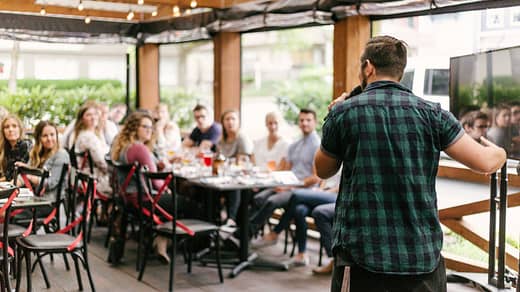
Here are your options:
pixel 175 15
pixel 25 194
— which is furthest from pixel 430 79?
pixel 25 194

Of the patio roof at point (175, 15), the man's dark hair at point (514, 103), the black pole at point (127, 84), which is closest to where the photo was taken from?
the man's dark hair at point (514, 103)

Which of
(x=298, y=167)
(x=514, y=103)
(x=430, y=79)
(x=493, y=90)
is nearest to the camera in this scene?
(x=514, y=103)

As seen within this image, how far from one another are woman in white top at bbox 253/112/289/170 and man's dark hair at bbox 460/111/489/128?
2250 millimetres

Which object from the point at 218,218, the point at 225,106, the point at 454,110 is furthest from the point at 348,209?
the point at 225,106

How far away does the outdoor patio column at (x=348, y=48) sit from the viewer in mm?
Answer: 6758

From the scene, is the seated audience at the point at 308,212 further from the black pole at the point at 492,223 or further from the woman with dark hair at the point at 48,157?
the woman with dark hair at the point at 48,157

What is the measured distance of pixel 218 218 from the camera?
7012mm

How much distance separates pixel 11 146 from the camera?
5.67 metres

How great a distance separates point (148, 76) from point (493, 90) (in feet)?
19.1

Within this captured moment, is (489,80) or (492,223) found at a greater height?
(489,80)

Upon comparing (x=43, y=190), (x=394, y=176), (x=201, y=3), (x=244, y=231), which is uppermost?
(x=201, y=3)

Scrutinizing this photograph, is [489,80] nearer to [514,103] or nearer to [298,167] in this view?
[514,103]

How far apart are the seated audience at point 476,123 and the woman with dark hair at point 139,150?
2.62m

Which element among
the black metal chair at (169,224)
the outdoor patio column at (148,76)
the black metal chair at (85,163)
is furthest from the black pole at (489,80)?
the outdoor patio column at (148,76)
